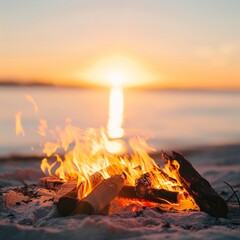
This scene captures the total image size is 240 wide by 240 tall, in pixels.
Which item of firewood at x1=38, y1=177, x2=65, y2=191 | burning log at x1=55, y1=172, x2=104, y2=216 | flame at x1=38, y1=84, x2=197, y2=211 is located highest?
flame at x1=38, y1=84, x2=197, y2=211

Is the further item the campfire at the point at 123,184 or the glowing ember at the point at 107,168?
the glowing ember at the point at 107,168

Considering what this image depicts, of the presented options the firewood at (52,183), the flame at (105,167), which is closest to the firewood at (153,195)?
the flame at (105,167)

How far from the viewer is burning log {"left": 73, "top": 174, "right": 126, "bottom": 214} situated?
19.8 ft

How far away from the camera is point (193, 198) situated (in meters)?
7.07

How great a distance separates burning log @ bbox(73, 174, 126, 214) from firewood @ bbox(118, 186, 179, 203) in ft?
1.02

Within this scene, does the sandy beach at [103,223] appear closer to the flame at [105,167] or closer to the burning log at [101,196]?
the burning log at [101,196]

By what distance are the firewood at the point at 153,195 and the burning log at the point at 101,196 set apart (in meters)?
0.31

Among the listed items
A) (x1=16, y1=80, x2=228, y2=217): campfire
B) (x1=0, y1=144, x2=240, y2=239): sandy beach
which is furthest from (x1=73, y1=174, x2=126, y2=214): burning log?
(x1=0, y1=144, x2=240, y2=239): sandy beach

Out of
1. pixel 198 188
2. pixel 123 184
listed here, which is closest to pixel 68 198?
pixel 123 184

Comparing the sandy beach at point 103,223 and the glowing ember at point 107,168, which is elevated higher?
the glowing ember at point 107,168

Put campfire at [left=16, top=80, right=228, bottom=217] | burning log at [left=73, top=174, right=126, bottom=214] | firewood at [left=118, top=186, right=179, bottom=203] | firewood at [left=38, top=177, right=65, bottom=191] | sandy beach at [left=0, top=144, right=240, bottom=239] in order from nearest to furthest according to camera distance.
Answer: sandy beach at [left=0, top=144, right=240, bottom=239], burning log at [left=73, top=174, right=126, bottom=214], campfire at [left=16, top=80, right=228, bottom=217], firewood at [left=118, top=186, right=179, bottom=203], firewood at [left=38, top=177, right=65, bottom=191]

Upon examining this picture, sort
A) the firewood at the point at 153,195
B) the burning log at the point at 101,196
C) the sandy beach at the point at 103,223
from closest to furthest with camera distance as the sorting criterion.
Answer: the sandy beach at the point at 103,223 → the burning log at the point at 101,196 → the firewood at the point at 153,195

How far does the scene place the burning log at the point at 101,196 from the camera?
6.03 m

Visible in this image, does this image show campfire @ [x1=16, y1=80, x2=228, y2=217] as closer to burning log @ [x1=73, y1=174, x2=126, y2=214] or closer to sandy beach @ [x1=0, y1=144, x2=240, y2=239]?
burning log @ [x1=73, y1=174, x2=126, y2=214]
